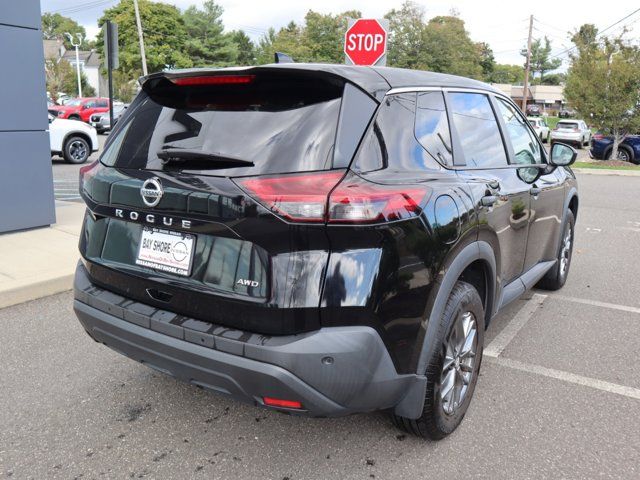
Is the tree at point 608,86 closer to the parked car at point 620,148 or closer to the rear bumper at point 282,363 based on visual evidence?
the parked car at point 620,148

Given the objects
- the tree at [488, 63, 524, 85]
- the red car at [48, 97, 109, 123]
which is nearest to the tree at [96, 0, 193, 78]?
the red car at [48, 97, 109, 123]

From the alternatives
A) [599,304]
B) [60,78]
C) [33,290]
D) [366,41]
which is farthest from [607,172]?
[60,78]

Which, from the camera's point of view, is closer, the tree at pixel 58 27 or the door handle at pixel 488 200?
the door handle at pixel 488 200

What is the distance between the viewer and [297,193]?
216 centimetres

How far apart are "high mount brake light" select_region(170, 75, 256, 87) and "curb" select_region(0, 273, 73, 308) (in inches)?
118

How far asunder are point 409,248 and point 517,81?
509 feet

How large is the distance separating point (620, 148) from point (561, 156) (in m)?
20.4

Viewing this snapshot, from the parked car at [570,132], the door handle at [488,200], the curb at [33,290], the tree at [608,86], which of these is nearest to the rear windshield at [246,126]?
the door handle at [488,200]

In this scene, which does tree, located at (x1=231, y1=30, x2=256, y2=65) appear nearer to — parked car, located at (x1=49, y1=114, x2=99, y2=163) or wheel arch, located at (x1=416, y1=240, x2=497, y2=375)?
parked car, located at (x1=49, y1=114, x2=99, y2=163)

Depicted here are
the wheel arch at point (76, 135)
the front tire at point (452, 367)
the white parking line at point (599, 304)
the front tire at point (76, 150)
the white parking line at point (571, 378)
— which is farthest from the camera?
the front tire at point (76, 150)

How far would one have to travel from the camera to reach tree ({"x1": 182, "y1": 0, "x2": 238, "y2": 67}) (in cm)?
6669

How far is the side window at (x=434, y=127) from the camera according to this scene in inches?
108

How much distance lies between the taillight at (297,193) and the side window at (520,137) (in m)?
2.13

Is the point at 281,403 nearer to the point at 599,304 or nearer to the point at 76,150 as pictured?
the point at 599,304
